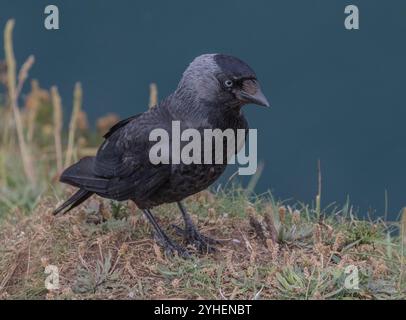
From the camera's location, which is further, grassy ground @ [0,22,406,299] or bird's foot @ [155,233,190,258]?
Answer: bird's foot @ [155,233,190,258]

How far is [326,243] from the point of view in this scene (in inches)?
190

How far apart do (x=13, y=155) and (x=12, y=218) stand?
5.38 feet

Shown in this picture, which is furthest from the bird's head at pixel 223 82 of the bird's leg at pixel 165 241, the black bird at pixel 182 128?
the bird's leg at pixel 165 241

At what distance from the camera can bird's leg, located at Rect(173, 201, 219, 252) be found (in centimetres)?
477

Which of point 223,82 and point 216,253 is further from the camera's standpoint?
point 216,253

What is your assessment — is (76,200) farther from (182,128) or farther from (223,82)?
(223,82)

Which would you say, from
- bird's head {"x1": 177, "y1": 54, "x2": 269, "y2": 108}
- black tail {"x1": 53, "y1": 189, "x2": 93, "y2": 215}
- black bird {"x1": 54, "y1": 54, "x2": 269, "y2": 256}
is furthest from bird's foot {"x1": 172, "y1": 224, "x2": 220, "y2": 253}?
bird's head {"x1": 177, "y1": 54, "x2": 269, "y2": 108}

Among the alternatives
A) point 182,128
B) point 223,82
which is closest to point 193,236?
point 182,128

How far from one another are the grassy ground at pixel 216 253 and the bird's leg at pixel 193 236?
0.05 m

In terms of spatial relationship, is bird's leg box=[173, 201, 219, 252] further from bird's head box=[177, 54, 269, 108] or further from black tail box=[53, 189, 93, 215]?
bird's head box=[177, 54, 269, 108]

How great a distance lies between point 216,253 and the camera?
4.74 metres

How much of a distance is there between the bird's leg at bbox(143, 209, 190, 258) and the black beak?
974mm

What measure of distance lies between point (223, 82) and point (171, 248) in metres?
1.02

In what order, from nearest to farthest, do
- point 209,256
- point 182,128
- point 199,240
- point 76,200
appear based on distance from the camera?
point 182,128 → point 209,256 → point 199,240 → point 76,200
